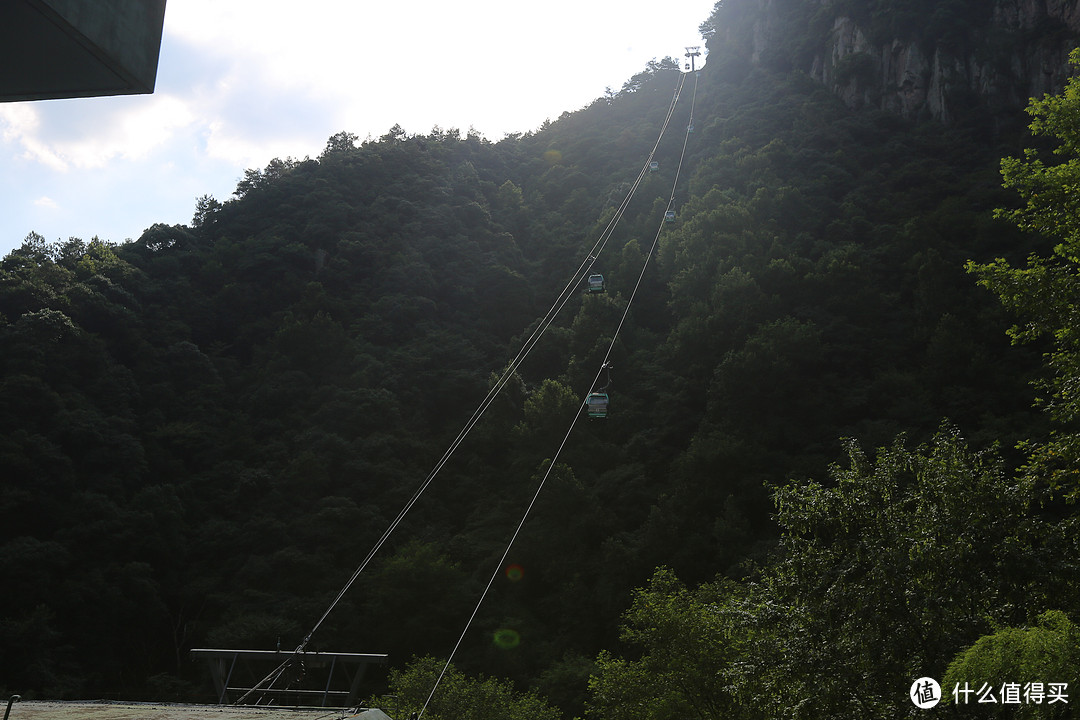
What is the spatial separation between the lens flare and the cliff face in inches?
1896

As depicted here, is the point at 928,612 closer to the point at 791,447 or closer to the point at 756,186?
the point at 791,447

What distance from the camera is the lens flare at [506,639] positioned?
1224 inches

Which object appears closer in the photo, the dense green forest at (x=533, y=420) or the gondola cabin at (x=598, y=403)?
the dense green forest at (x=533, y=420)

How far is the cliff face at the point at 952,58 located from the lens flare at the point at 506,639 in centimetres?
4817

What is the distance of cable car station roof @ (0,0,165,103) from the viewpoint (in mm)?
3551

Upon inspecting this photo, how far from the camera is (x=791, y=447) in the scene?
1390 inches

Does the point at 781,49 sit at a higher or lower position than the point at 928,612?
higher

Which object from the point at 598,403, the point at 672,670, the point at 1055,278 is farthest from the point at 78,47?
the point at 598,403

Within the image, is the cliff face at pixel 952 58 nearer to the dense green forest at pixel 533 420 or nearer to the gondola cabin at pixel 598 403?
the dense green forest at pixel 533 420

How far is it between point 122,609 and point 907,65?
215 feet

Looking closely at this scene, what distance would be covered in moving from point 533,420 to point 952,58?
45.1 meters

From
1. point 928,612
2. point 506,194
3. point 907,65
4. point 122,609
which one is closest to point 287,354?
point 122,609

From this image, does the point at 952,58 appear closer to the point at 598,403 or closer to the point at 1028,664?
the point at 598,403

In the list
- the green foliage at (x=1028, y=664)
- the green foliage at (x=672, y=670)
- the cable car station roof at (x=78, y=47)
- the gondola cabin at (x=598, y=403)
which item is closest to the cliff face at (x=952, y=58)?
the gondola cabin at (x=598, y=403)
